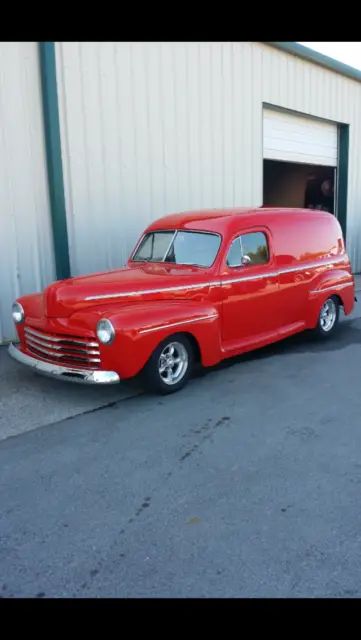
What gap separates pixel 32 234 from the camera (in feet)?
22.6

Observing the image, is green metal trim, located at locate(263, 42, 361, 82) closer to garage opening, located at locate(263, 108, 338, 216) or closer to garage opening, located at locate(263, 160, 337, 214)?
garage opening, located at locate(263, 108, 338, 216)

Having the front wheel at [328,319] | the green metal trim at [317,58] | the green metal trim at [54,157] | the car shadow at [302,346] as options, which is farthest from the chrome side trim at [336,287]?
the green metal trim at [317,58]

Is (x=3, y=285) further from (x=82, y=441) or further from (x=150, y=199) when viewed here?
(x=82, y=441)

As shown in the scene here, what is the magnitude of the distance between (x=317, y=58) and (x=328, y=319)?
A: 23.7ft

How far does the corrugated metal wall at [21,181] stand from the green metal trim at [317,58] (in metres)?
5.68

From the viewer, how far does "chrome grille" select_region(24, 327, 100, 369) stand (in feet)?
14.0

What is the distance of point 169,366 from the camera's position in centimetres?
473

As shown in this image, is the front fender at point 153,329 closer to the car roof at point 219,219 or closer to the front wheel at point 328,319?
the car roof at point 219,219

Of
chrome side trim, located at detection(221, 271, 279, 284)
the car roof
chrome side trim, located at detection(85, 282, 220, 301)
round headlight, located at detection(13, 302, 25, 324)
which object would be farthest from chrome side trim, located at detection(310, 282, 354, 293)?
round headlight, located at detection(13, 302, 25, 324)

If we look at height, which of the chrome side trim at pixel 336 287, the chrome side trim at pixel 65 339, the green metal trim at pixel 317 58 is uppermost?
the green metal trim at pixel 317 58

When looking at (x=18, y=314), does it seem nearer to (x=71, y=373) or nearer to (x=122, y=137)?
(x=71, y=373)

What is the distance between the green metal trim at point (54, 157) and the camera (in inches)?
263
